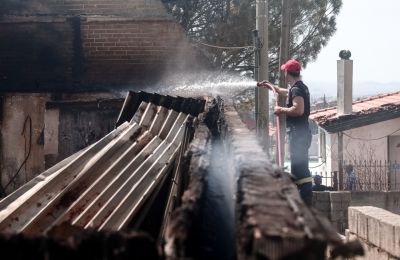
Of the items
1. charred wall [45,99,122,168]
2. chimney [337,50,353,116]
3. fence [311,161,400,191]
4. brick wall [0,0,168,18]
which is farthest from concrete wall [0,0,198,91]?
chimney [337,50,353,116]

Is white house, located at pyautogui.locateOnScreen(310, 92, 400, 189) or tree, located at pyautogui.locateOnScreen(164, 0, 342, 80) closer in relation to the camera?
tree, located at pyautogui.locateOnScreen(164, 0, 342, 80)

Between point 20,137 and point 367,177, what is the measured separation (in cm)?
974

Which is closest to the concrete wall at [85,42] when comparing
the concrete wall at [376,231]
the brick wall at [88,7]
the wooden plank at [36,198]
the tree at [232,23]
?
the brick wall at [88,7]

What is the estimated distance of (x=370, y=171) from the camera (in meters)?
16.9

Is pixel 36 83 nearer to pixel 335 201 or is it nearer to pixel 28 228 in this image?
pixel 335 201

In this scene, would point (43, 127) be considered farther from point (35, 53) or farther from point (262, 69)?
point (262, 69)

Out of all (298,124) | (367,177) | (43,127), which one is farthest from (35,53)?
(367,177)

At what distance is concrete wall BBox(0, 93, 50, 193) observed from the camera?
1114 cm

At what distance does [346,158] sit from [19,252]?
17.2 m

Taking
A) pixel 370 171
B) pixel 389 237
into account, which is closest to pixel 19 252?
pixel 389 237

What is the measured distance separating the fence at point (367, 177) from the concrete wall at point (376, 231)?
9.97 m

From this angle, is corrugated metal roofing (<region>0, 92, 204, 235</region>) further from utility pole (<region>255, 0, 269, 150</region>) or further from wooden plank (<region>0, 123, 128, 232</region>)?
utility pole (<region>255, 0, 269, 150</region>)

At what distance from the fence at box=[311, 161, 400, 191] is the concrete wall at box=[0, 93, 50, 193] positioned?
26.4ft

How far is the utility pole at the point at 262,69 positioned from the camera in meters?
11.9
